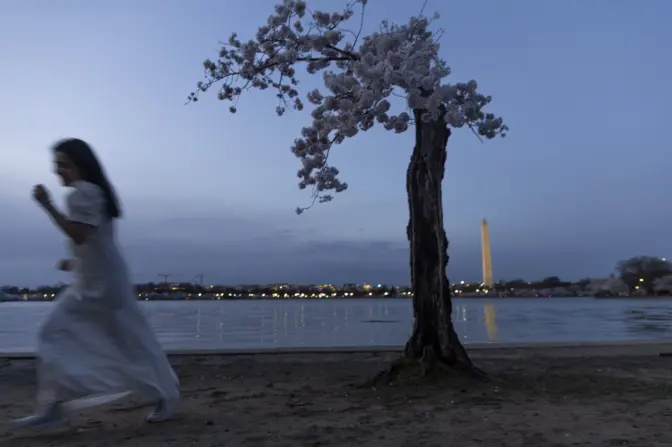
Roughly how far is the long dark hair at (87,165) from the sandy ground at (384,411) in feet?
5.39

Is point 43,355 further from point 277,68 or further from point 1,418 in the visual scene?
point 277,68

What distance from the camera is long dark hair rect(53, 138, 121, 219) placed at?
4840mm

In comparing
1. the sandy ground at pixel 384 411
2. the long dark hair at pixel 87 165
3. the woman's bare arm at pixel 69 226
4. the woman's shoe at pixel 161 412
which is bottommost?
the sandy ground at pixel 384 411

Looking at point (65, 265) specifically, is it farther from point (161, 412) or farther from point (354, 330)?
point (354, 330)

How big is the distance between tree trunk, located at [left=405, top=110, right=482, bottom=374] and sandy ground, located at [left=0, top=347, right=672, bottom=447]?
0.46m

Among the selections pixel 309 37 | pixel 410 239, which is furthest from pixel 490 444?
pixel 309 37

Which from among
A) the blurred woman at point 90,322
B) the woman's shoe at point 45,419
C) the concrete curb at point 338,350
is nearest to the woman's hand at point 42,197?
the blurred woman at point 90,322

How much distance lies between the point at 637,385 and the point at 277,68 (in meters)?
5.73

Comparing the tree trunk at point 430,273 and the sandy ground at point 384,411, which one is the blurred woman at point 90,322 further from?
the tree trunk at point 430,273

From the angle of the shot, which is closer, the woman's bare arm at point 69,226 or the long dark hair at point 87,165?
the woman's bare arm at point 69,226

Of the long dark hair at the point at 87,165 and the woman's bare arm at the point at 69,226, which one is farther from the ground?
the long dark hair at the point at 87,165

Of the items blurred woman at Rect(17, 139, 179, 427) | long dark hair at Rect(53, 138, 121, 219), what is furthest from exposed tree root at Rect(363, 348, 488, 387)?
long dark hair at Rect(53, 138, 121, 219)

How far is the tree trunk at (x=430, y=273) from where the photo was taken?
25.5ft

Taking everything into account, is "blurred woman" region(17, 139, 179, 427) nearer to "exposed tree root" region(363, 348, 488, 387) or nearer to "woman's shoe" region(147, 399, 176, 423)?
"woman's shoe" region(147, 399, 176, 423)
